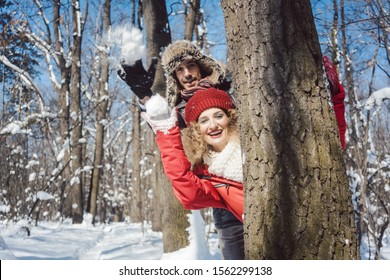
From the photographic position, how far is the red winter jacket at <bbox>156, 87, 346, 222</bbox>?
1213 mm

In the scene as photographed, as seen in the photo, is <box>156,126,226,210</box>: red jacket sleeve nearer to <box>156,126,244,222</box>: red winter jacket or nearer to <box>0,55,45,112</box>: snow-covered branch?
<box>156,126,244,222</box>: red winter jacket

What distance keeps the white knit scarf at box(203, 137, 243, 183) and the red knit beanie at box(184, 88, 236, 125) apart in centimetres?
15

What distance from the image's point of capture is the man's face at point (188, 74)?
1612 millimetres

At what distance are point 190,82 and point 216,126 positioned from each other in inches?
13.5

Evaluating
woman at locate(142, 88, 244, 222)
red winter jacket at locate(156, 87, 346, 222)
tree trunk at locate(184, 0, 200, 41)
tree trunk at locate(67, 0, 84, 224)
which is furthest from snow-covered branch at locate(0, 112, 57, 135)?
red winter jacket at locate(156, 87, 346, 222)

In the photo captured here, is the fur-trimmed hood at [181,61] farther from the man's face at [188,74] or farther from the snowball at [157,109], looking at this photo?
the snowball at [157,109]

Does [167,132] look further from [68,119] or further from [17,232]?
[68,119]

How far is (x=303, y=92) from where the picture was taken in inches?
36.3

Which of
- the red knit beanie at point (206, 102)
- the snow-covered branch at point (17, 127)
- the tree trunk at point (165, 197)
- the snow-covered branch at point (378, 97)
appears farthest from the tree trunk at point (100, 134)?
the red knit beanie at point (206, 102)

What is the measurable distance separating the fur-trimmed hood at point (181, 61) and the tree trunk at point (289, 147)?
55 cm

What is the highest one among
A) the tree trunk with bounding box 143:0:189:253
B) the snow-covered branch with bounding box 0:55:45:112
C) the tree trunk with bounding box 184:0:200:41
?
the tree trunk with bounding box 184:0:200:41

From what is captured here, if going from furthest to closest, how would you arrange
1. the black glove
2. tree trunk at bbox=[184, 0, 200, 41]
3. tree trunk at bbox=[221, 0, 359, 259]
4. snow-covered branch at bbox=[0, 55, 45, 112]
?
tree trunk at bbox=[184, 0, 200, 41] < snow-covered branch at bbox=[0, 55, 45, 112] < the black glove < tree trunk at bbox=[221, 0, 359, 259]
